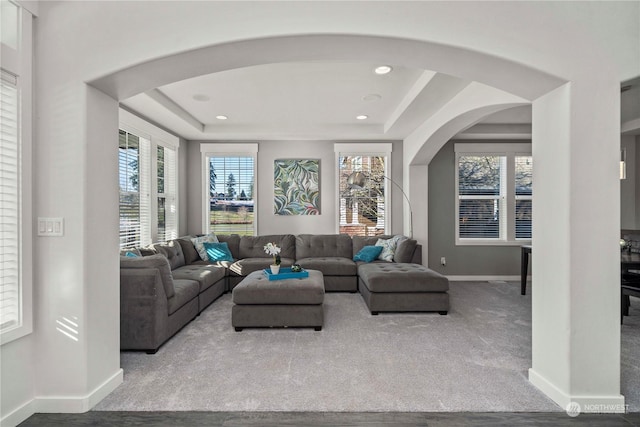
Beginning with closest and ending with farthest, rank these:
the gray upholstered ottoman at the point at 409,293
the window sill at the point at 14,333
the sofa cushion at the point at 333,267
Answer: the window sill at the point at 14,333
the gray upholstered ottoman at the point at 409,293
the sofa cushion at the point at 333,267

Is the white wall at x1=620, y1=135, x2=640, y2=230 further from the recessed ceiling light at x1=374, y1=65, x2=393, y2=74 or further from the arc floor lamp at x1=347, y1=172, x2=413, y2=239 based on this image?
the recessed ceiling light at x1=374, y1=65, x2=393, y2=74

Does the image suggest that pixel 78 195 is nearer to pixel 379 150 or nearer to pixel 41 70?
pixel 41 70

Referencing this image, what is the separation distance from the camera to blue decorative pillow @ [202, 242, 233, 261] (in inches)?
195

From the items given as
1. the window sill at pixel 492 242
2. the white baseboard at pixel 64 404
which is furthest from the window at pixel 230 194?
the white baseboard at pixel 64 404

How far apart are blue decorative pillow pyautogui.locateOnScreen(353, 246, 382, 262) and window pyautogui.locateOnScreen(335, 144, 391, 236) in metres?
0.73

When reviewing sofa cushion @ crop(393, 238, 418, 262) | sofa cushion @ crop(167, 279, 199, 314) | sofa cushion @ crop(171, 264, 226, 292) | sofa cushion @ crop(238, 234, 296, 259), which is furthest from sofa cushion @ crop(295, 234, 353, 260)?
sofa cushion @ crop(167, 279, 199, 314)

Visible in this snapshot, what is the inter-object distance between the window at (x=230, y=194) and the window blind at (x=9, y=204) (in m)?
3.94

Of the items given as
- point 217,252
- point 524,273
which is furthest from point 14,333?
point 524,273

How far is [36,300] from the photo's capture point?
6.40 ft

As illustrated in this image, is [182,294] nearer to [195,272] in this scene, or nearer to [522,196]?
[195,272]

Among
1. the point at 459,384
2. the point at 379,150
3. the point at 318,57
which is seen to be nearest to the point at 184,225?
the point at 379,150

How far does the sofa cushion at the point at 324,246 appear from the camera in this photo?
5367 millimetres

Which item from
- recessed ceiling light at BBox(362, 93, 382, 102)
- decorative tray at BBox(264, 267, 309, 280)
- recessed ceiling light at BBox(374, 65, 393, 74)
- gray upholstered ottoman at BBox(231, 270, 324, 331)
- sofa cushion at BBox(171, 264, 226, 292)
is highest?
recessed ceiling light at BBox(362, 93, 382, 102)

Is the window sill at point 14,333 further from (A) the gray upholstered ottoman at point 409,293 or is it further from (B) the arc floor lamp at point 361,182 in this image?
(B) the arc floor lamp at point 361,182
